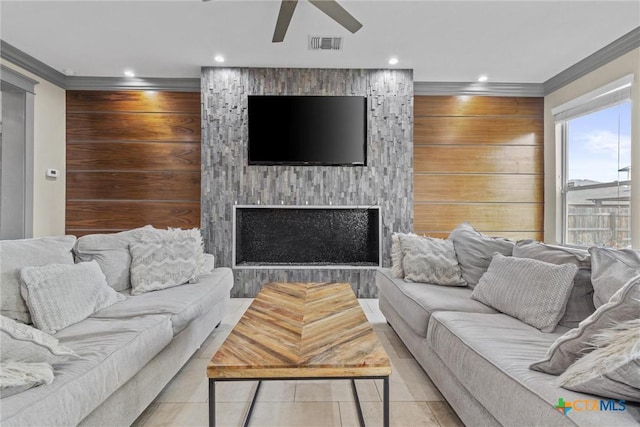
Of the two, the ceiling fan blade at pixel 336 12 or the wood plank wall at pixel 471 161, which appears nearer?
the ceiling fan blade at pixel 336 12

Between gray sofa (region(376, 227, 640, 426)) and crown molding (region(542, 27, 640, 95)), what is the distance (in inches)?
116

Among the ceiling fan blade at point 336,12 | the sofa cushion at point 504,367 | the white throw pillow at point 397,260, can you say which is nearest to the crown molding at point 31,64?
the ceiling fan blade at point 336,12

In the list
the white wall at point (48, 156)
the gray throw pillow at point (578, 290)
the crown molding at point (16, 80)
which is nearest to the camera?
the gray throw pillow at point (578, 290)

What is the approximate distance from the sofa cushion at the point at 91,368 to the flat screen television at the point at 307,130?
267 centimetres

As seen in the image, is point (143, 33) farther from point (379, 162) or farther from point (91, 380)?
point (91, 380)

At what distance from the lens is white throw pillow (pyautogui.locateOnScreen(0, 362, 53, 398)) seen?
113cm

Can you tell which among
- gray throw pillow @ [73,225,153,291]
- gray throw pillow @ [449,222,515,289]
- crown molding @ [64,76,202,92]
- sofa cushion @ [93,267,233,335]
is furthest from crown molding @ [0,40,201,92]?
gray throw pillow @ [449,222,515,289]

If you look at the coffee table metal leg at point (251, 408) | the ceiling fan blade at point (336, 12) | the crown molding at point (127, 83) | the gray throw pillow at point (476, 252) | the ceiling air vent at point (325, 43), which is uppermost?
the ceiling air vent at point (325, 43)

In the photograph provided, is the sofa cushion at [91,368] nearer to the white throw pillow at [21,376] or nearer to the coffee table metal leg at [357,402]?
the white throw pillow at [21,376]

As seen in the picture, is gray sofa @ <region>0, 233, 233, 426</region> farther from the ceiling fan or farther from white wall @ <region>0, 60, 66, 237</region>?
white wall @ <region>0, 60, 66, 237</region>

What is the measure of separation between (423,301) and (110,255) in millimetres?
2161

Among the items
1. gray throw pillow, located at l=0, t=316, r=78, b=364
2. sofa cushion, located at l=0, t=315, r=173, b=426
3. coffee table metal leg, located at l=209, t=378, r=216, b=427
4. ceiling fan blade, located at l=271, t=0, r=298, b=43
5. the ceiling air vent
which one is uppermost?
the ceiling air vent

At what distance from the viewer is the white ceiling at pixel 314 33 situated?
3.03 meters

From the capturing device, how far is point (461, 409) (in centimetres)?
164
